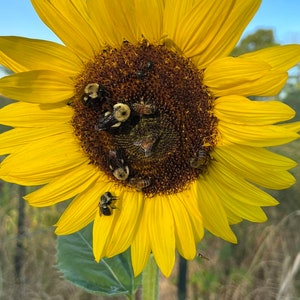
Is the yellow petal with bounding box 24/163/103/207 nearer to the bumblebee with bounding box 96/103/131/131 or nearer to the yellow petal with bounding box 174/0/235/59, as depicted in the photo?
the bumblebee with bounding box 96/103/131/131

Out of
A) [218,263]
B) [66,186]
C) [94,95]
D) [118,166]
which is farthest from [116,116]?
[218,263]

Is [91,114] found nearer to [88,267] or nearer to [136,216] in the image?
[136,216]

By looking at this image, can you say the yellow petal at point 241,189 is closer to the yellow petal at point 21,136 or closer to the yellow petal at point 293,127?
the yellow petal at point 293,127

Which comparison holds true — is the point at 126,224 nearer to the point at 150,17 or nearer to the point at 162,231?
the point at 162,231

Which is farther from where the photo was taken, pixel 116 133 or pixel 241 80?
pixel 116 133

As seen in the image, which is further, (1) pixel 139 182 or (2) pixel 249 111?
(1) pixel 139 182

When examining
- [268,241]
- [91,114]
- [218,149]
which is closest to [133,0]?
[91,114]

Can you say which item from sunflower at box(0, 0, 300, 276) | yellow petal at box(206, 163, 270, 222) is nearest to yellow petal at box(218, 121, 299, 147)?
sunflower at box(0, 0, 300, 276)

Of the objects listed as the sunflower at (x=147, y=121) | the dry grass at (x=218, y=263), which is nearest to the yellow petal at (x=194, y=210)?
the sunflower at (x=147, y=121)
